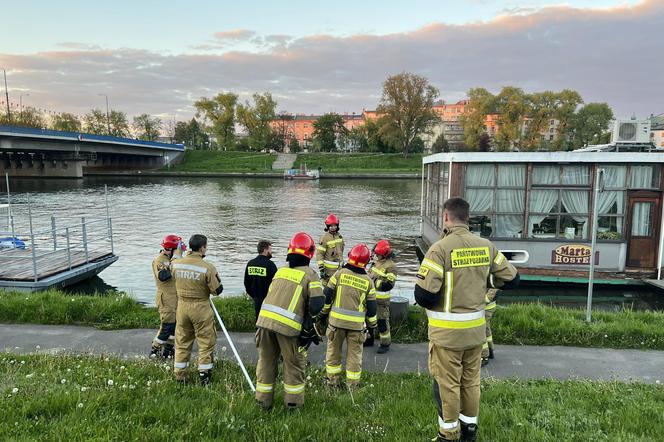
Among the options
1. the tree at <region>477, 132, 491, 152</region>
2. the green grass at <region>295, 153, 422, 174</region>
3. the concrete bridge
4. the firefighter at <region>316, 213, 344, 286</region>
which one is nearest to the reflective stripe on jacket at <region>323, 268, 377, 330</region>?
the firefighter at <region>316, 213, 344, 286</region>

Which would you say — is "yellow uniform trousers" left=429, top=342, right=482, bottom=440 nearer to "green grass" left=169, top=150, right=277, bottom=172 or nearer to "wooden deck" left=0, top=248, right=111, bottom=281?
"wooden deck" left=0, top=248, right=111, bottom=281

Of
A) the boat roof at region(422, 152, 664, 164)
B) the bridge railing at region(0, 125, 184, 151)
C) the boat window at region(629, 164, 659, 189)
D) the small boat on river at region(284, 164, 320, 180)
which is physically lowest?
the small boat on river at region(284, 164, 320, 180)

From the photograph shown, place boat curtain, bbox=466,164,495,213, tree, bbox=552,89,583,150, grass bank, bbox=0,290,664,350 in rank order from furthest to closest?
tree, bbox=552,89,583,150, boat curtain, bbox=466,164,495,213, grass bank, bbox=0,290,664,350

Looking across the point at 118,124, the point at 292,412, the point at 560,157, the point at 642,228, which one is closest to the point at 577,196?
the point at 560,157

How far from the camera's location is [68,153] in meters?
71.9

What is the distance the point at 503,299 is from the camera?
49.7ft

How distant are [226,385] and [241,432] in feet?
4.03

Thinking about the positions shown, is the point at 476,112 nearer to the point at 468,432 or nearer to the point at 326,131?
the point at 326,131

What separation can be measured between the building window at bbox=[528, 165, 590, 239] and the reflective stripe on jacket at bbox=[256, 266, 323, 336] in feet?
38.4

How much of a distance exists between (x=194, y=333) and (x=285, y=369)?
5.94 feet

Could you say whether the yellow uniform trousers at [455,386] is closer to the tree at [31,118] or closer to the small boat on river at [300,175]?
the small boat on river at [300,175]

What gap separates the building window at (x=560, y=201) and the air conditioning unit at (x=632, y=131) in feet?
7.30

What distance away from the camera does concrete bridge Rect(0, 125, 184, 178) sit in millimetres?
54838

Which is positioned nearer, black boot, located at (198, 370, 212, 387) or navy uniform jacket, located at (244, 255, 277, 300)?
black boot, located at (198, 370, 212, 387)
